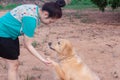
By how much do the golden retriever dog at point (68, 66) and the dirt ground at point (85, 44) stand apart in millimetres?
345

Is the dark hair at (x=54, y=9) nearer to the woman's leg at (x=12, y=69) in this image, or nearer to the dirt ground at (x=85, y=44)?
the woman's leg at (x=12, y=69)

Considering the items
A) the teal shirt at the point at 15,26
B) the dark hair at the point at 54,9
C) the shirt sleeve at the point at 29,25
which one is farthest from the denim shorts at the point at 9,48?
the dark hair at the point at 54,9

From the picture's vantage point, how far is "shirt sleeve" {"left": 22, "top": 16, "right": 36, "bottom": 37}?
4223 millimetres

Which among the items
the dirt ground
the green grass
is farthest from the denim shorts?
the green grass

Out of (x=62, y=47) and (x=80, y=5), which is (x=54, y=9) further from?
(x=80, y=5)

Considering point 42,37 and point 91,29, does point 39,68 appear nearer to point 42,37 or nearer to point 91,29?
point 42,37

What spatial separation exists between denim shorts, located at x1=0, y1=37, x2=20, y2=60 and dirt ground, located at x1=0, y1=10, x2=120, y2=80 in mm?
798

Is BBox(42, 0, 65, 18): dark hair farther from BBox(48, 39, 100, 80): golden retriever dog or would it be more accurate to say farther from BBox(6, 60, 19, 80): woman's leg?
BBox(6, 60, 19, 80): woman's leg

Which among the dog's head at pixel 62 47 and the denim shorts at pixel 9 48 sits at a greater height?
the denim shorts at pixel 9 48

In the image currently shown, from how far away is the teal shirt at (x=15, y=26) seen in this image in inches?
167

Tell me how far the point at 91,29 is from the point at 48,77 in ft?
16.1

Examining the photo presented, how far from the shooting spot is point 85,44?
8.34 metres

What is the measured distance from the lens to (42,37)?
30.3 ft

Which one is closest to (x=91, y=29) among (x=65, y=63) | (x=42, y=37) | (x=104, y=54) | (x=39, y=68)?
(x=42, y=37)
